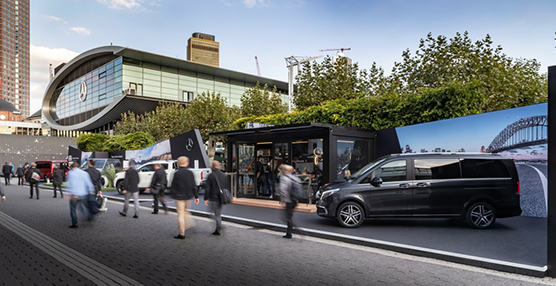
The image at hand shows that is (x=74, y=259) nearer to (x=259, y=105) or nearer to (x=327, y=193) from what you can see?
(x=327, y=193)

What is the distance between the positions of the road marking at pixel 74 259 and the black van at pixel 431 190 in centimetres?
523

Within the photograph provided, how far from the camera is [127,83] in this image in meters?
56.5

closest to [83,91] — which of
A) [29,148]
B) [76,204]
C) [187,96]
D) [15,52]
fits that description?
[29,148]

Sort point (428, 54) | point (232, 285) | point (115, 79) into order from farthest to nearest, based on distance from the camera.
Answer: point (115, 79) < point (428, 54) < point (232, 285)

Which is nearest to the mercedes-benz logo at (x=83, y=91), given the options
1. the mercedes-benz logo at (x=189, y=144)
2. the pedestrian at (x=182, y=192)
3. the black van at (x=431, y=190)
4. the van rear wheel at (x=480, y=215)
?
the mercedes-benz logo at (x=189, y=144)

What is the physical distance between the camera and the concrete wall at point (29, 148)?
49.6 metres

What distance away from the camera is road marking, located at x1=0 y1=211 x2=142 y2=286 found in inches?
211

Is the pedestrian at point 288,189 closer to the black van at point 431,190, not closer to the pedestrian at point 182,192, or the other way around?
the black van at point 431,190

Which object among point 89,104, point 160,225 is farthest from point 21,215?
point 89,104

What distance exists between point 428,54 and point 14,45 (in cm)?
21368

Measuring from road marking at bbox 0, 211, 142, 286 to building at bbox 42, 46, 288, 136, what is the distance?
48231 mm

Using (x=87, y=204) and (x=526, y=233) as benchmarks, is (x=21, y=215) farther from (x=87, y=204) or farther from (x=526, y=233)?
(x=526, y=233)

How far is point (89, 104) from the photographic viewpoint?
66.4 m

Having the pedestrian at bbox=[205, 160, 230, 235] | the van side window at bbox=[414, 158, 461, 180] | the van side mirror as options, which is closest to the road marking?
the pedestrian at bbox=[205, 160, 230, 235]
